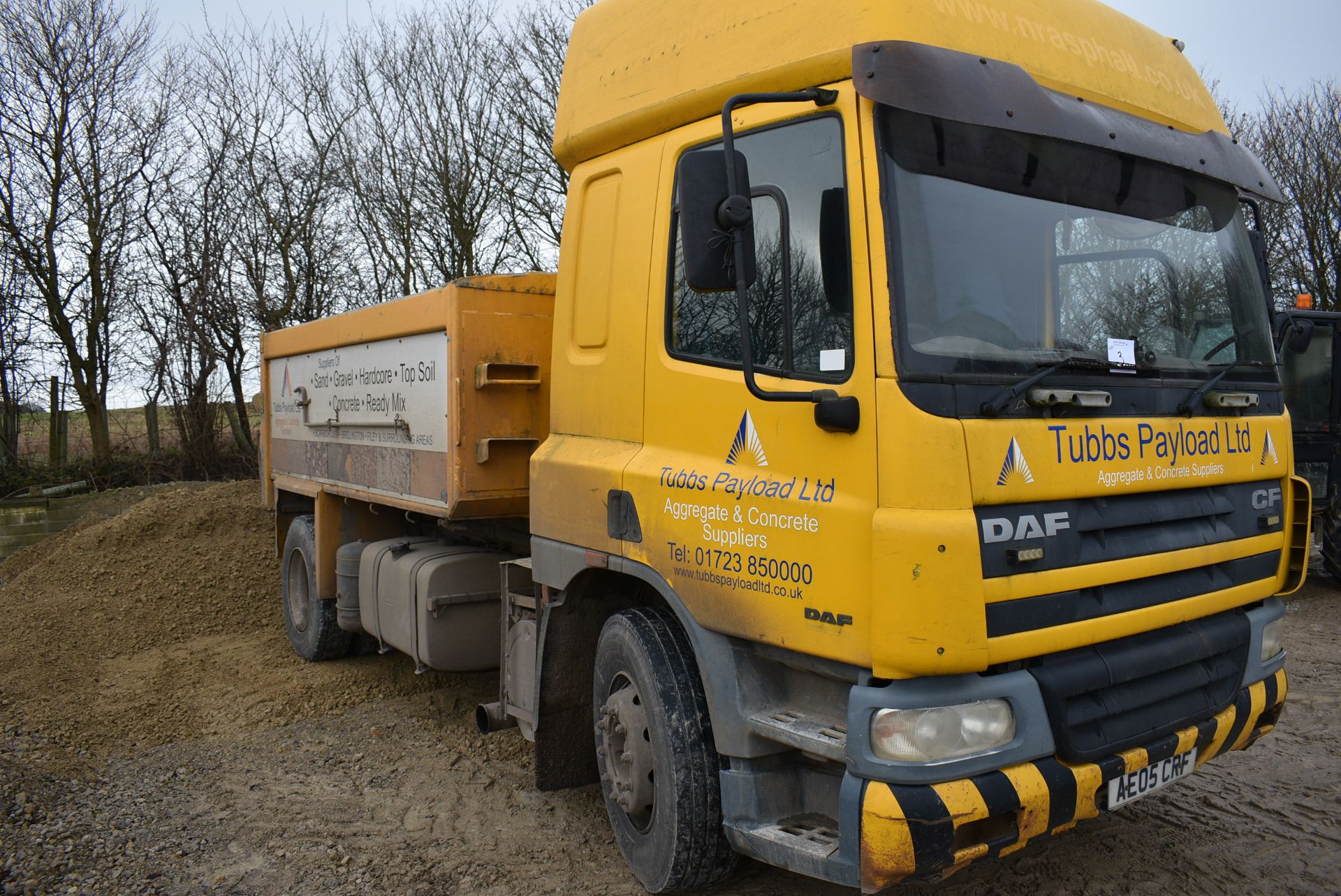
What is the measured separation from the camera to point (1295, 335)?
423 cm

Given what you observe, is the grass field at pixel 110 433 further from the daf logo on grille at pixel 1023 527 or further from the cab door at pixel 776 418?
the daf logo on grille at pixel 1023 527

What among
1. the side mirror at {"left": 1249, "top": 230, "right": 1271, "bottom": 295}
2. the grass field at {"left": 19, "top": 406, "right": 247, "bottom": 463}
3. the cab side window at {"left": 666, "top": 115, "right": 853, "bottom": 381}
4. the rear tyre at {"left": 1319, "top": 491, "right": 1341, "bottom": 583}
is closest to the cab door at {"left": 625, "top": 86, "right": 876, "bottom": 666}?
the cab side window at {"left": 666, "top": 115, "right": 853, "bottom": 381}

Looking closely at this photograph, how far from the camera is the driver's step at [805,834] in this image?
2.85 m

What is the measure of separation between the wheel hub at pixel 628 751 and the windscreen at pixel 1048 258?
66.1 inches

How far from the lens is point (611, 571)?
400 centimetres

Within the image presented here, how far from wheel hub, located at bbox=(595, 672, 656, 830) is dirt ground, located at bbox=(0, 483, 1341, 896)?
1.25 feet

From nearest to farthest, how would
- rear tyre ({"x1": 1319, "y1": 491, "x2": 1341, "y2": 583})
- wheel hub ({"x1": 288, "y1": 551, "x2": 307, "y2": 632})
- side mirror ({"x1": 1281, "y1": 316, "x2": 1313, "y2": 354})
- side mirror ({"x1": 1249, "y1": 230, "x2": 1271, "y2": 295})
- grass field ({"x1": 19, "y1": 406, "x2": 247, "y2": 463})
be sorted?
side mirror ({"x1": 1249, "y1": 230, "x2": 1271, "y2": 295})
side mirror ({"x1": 1281, "y1": 316, "x2": 1313, "y2": 354})
wheel hub ({"x1": 288, "y1": 551, "x2": 307, "y2": 632})
rear tyre ({"x1": 1319, "y1": 491, "x2": 1341, "y2": 583})
grass field ({"x1": 19, "y1": 406, "x2": 247, "y2": 463})

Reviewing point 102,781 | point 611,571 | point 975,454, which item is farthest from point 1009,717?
point 102,781

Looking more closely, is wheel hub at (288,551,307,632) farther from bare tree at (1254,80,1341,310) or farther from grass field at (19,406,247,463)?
bare tree at (1254,80,1341,310)

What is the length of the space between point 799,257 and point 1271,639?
7.29 feet

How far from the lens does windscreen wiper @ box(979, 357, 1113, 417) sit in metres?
2.69

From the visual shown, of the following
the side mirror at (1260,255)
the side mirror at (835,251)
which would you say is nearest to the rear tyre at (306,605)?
Answer: the side mirror at (835,251)

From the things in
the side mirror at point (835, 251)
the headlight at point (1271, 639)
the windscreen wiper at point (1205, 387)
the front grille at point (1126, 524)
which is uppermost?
the side mirror at point (835, 251)

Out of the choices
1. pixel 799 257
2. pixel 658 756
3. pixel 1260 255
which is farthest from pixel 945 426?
pixel 1260 255
